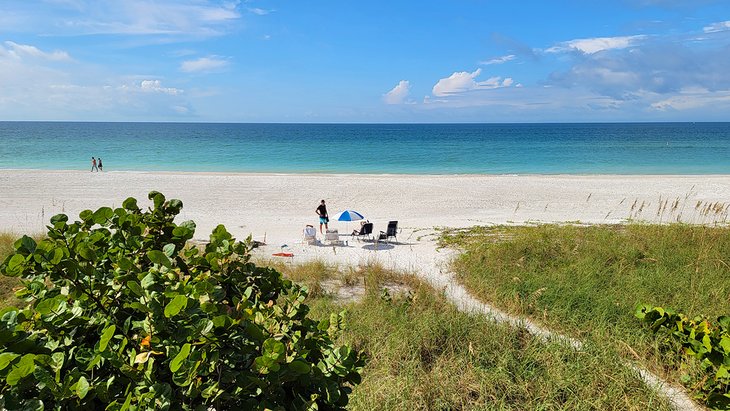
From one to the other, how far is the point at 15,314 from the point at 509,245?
981 centimetres

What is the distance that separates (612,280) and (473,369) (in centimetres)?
409

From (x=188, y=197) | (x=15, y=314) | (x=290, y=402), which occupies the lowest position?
(x=188, y=197)

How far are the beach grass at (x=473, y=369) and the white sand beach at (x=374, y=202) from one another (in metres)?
4.39

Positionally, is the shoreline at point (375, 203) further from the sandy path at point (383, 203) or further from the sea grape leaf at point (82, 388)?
the sea grape leaf at point (82, 388)

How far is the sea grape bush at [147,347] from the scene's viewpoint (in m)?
1.40

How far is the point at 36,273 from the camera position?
71.1 inches

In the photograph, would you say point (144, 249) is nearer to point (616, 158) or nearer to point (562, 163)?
point (562, 163)

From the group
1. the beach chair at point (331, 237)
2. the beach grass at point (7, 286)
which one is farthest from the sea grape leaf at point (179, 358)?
the beach chair at point (331, 237)

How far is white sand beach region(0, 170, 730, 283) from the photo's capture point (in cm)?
1483

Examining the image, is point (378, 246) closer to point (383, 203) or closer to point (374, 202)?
point (383, 203)

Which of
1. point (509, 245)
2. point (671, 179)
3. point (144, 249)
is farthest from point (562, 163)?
point (144, 249)

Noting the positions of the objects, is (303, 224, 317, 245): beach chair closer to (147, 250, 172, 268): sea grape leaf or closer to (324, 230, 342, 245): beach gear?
(324, 230, 342, 245): beach gear

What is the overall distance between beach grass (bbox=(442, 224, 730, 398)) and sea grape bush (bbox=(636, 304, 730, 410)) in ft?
1.49

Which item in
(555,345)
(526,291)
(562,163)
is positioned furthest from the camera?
(562,163)
